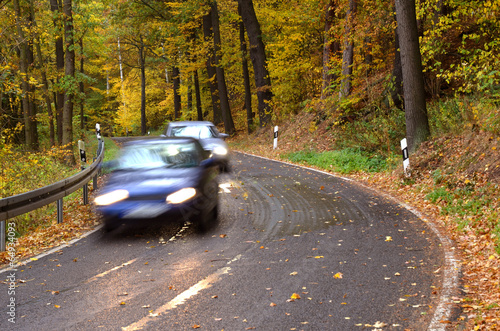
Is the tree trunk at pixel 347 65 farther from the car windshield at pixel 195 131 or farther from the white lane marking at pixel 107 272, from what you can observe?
the white lane marking at pixel 107 272

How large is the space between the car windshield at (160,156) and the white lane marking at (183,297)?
11.4ft

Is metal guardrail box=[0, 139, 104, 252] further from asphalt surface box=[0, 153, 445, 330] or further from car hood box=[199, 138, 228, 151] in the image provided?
car hood box=[199, 138, 228, 151]

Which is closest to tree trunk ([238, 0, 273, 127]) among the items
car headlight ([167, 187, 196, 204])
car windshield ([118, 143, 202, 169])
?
car windshield ([118, 143, 202, 169])

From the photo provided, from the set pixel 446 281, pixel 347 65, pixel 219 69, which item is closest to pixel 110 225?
pixel 446 281

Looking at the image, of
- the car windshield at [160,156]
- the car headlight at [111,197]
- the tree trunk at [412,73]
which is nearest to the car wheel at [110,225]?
the car headlight at [111,197]

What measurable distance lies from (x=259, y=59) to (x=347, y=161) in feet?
45.2

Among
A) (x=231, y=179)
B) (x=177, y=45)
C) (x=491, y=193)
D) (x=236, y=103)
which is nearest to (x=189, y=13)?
(x=177, y=45)

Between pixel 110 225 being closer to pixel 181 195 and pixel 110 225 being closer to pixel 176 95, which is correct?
pixel 181 195

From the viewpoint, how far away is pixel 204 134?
1528cm

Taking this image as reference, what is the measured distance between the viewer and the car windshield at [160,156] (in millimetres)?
8727

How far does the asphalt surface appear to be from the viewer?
14.3 feet

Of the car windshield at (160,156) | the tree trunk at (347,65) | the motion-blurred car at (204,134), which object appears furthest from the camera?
the tree trunk at (347,65)

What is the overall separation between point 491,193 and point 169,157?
6311 millimetres

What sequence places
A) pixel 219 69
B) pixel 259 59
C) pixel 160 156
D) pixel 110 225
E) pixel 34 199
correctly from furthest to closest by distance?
pixel 219 69 → pixel 259 59 → pixel 160 156 → pixel 110 225 → pixel 34 199
